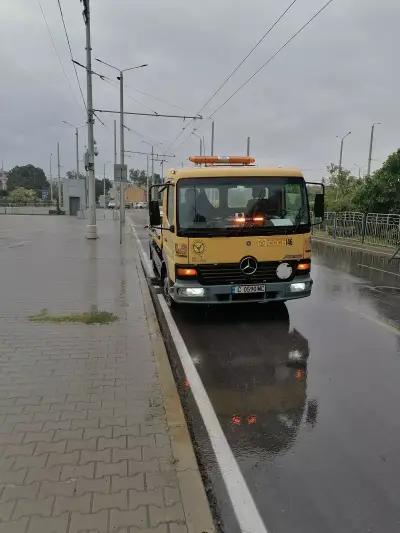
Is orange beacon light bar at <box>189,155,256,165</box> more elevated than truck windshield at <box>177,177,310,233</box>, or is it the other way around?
orange beacon light bar at <box>189,155,256,165</box>

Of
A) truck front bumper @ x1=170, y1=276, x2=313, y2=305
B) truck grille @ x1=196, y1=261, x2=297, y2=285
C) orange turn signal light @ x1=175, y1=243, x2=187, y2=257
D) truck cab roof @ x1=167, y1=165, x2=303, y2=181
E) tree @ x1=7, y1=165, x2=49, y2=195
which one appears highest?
tree @ x1=7, y1=165, x2=49, y2=195

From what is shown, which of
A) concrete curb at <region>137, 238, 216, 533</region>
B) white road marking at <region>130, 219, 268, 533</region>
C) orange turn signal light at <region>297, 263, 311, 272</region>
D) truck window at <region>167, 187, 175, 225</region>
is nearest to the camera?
concrete curb at <region>137, 238, 216, 533</region>

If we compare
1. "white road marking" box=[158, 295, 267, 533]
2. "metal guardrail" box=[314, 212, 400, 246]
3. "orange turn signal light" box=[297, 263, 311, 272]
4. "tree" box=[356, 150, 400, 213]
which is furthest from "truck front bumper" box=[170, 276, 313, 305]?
"tree" box=[356, 150, 400, 213]

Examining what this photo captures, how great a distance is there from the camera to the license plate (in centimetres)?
765

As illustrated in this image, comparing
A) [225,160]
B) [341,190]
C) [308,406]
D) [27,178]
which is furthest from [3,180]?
[308,406]

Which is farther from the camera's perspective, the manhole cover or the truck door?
the manhole cover

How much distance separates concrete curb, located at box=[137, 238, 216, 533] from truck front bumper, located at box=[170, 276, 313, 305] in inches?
71.4

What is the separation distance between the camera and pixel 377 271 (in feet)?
49.2

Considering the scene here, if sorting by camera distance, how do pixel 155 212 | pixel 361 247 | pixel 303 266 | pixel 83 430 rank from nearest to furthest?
pixel 83 430 → pixel 303 266 → pixel 155 212 → pixel 361 247

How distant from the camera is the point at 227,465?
372 centimetres

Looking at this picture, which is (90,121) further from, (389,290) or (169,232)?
(389,290)

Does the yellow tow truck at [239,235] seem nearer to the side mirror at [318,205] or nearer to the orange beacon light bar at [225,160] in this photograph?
the side mirror at [318,205]

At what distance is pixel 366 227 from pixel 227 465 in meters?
23.9

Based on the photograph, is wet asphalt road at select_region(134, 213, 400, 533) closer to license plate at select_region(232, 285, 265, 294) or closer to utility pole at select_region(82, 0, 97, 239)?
license plate at select_region(232, 285, 265, 294)
